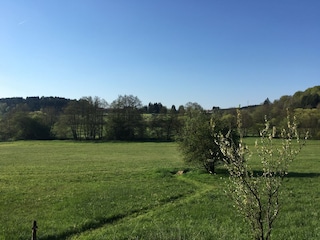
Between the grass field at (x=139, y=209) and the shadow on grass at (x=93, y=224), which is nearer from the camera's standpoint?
the grass field at (x=139, y=209)

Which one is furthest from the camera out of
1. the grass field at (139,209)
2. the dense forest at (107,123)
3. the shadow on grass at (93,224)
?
the dense forest at (107,123)

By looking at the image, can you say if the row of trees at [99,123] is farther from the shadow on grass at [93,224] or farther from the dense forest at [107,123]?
the shadow on grass at [93,224]

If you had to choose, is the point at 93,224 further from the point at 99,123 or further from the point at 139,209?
the point at 99,123

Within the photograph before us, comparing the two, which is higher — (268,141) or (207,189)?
(268,141)

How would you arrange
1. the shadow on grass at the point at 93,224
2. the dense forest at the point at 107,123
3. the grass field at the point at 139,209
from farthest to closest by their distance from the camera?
the dense forest at the point at 107,123
the shadow on grass at the point at 93,224
the grass field at the point at 139,209

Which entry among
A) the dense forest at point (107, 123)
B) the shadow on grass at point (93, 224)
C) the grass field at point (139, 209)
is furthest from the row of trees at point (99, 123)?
the shadow on grass at point (93, 224)

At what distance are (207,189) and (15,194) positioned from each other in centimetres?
1346

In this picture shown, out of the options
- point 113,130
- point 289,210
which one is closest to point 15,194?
point 289,210

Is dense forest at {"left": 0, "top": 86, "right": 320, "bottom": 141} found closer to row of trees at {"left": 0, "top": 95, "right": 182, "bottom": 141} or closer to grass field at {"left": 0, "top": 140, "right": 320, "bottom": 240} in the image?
row of trees at {"left": 0, "top": 95, "right": 182, "bottom": 141}

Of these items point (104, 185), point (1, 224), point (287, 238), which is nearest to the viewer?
point (287, 238)

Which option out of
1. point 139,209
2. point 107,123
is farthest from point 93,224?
point 107,123

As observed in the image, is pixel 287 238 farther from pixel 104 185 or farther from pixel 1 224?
pixel 104 185

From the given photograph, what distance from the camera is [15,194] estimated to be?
77.3 feet

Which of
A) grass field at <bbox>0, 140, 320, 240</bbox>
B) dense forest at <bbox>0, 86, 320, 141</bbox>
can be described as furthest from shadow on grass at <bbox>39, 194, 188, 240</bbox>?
dense forest at <bbox>0, 86, 320, 141</bbox>
